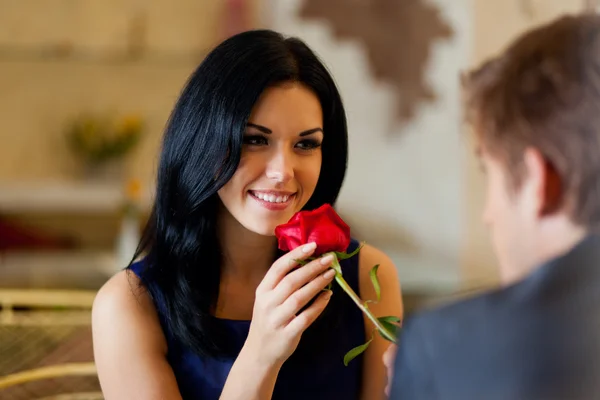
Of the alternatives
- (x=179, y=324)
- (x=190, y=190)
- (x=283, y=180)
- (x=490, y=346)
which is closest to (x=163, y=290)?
(x=179, y=324)

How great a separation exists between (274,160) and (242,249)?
0.75 feet

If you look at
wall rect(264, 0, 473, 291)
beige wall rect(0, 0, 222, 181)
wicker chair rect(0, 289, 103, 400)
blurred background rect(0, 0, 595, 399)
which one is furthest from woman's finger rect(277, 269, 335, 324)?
beige wall rect(0, 0, 222, 181)

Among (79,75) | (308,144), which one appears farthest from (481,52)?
(308,144)

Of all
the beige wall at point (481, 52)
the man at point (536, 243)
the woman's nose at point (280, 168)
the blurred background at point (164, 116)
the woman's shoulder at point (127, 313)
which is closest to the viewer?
the man at point (536, 243)

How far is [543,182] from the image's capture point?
1.55 ft

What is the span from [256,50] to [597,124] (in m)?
0.56

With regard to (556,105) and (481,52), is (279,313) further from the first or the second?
(481,52)

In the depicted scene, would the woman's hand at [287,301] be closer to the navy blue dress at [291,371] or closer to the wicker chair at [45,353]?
the navy blue dress at [291,371]

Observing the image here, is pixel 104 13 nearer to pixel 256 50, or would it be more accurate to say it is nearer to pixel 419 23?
pixel 419 23

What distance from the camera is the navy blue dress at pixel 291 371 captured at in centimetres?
103

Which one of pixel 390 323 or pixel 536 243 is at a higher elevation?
pixel 536 243

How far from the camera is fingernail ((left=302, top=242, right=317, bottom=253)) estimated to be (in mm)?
758

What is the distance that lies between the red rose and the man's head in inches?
11.1

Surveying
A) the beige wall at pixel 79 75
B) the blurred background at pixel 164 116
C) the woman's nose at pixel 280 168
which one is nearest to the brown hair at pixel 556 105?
the woman's nose at pixel 280 168
